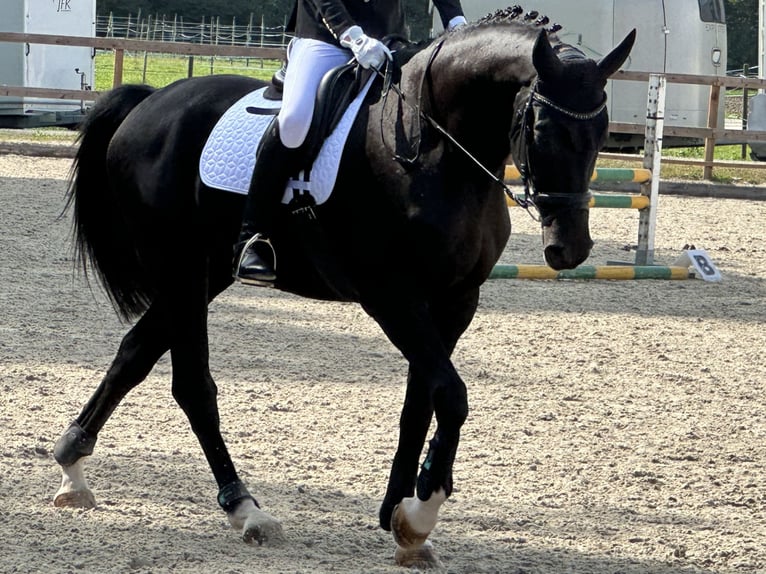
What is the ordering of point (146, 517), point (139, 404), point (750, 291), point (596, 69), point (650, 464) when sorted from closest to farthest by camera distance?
point (596, 69) < point (146, 517) < point (650, 464) < point (139, 404) < point (750, 291)

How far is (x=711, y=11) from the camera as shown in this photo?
19.9 m

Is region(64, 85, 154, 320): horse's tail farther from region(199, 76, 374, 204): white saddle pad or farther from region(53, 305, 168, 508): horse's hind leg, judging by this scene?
region(199, 76, 374, 204): white saddle pad

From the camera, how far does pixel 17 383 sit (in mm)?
6184

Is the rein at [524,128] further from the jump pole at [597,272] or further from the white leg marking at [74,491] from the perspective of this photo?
the jump pole at [597,272]

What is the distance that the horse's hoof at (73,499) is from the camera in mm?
4457

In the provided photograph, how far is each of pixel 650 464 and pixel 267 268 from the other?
6.72 feet

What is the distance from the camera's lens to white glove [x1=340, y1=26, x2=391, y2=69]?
13.1ft

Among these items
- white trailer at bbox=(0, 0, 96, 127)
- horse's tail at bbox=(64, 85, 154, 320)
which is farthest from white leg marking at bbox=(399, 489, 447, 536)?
white trailer at bbox=(0, 0, 96, 127)

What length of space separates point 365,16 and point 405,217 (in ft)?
3.17

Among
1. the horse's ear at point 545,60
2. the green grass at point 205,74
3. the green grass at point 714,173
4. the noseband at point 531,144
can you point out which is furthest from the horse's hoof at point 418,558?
the green grass at point 714,173

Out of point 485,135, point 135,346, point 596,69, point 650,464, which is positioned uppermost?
point 596,69

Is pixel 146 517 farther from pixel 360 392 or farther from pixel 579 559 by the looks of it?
pixel 360 392

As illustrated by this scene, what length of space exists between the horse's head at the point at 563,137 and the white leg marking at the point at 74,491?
2.08 metres

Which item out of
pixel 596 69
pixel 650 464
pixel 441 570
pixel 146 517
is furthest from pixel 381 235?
pixel 650 464
